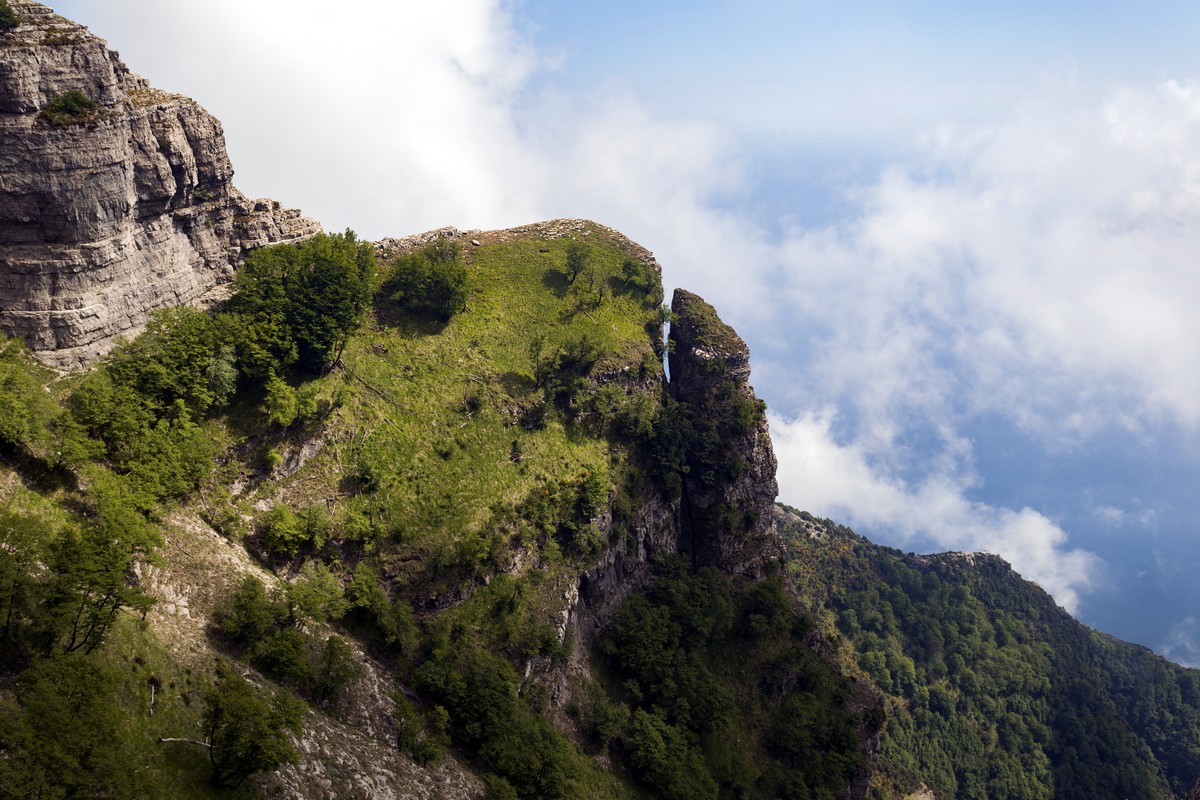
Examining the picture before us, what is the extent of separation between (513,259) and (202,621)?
76.2 metres

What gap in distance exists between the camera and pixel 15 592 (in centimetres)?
3681

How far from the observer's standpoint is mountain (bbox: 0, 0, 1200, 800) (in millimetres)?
43031

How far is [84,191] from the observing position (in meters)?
60.5

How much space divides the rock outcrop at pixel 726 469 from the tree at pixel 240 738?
67.1 metres

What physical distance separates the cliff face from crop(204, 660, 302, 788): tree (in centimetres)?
4111

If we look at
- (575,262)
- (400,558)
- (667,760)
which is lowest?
(667,760)

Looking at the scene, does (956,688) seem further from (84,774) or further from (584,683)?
(84,774)

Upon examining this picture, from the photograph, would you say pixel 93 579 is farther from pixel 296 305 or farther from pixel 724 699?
pixel 724 699

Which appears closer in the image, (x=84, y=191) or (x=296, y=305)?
(x=84, y=191)

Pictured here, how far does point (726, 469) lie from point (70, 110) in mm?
90901

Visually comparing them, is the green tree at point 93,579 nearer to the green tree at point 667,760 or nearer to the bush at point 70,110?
the bush at point 70,110

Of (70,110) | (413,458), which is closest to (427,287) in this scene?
(413,458)

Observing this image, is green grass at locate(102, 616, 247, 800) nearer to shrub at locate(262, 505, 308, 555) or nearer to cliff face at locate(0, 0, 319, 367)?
shrub at locate(262, 505, 308, 555)

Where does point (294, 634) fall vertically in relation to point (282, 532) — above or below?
below
